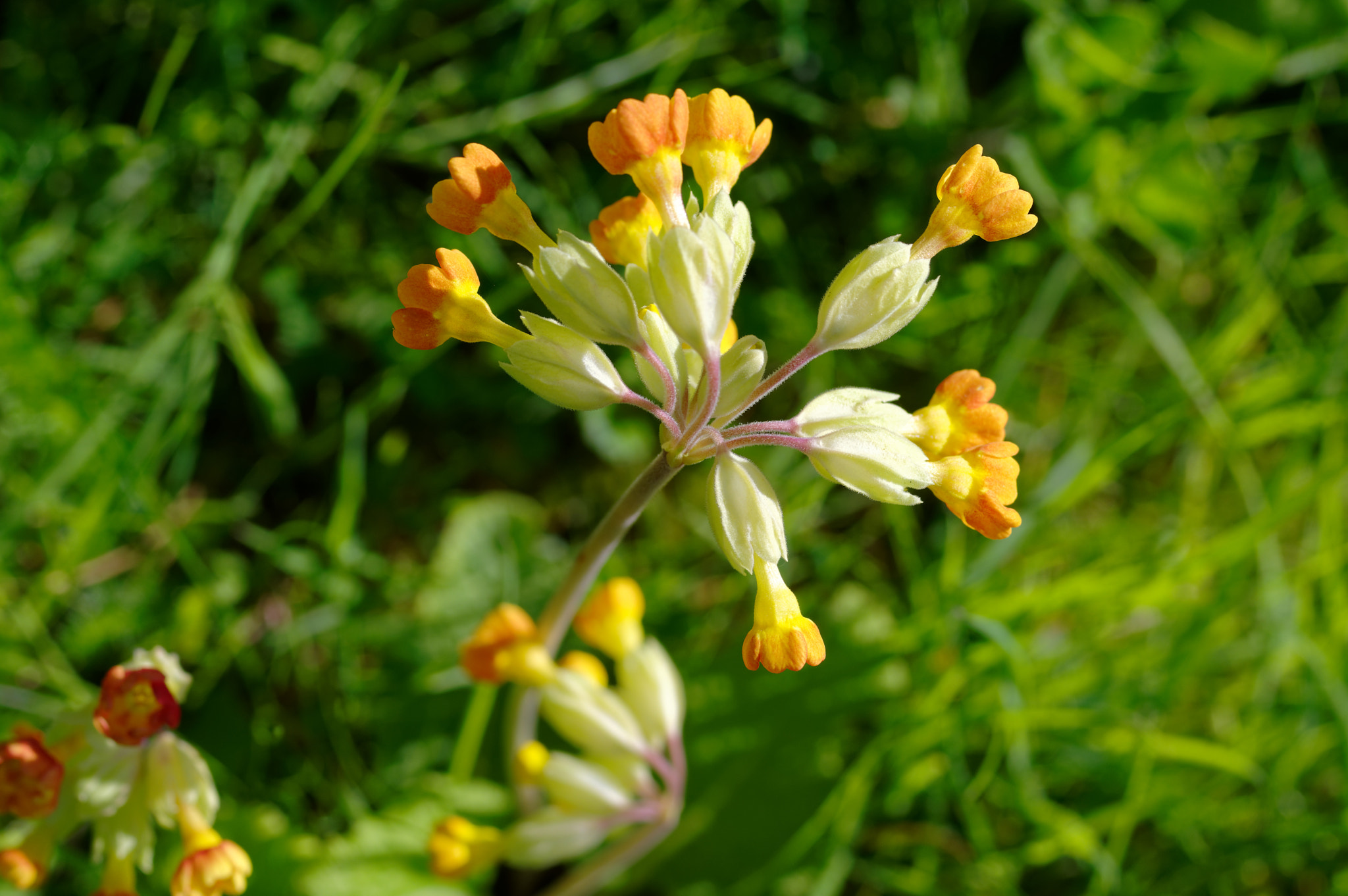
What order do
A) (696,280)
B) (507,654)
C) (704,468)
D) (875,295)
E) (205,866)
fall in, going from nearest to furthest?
(696,280), (875,295), (205,866), (507,654), (704,468)

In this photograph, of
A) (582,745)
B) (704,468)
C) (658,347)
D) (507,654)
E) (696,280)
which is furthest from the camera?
(704,468)

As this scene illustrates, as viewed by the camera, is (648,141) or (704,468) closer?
(648,141)

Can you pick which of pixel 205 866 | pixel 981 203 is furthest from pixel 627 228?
pixel 205 866

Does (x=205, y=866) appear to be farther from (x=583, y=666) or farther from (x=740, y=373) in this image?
(x=740, y=373)

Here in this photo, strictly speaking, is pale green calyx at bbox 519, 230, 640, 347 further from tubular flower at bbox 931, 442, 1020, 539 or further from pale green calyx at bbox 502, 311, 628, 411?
tubular flower at bbox 931, 442, 1020, 539

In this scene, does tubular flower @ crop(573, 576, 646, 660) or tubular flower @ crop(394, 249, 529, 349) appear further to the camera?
tubular flower @ crop(573, 576, 646, 660)

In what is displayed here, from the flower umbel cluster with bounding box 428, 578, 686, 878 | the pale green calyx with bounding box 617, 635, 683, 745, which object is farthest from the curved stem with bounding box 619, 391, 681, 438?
the pale green calyx with bounding box 617, 635, 683, 745

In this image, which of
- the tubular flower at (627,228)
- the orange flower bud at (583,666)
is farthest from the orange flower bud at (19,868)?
the tubular flower at (627,228)
